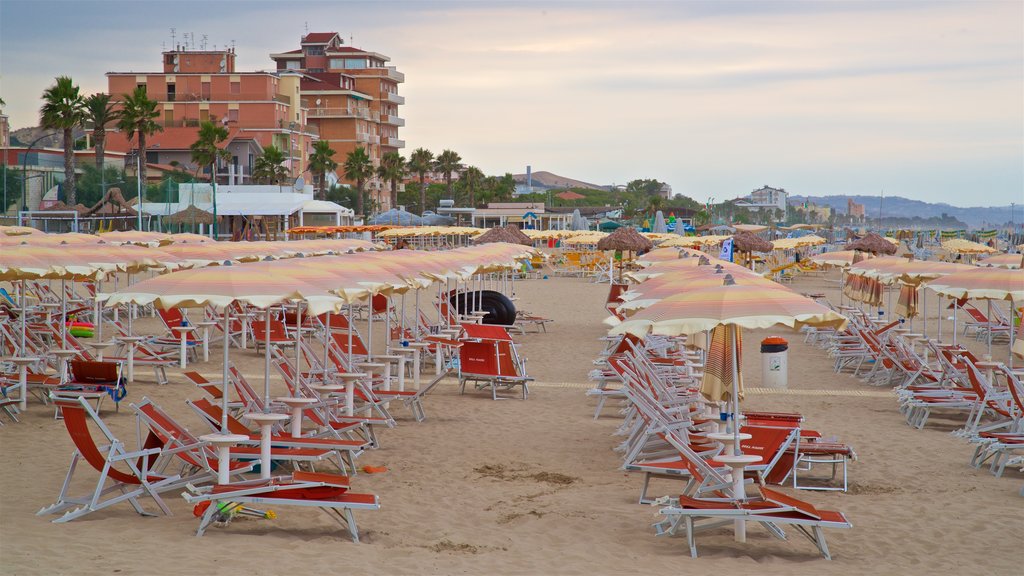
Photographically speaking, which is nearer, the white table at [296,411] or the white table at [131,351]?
the white table at [296,411]

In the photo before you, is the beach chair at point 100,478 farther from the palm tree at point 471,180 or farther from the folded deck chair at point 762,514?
the palm tree at point 471,180

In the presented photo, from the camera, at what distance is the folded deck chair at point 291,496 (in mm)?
6309

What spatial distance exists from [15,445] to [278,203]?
43697 mm

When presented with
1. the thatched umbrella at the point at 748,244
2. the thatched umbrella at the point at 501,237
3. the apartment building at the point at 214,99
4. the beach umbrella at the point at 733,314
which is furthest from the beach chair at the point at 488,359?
the apartment building at the point at 214,99

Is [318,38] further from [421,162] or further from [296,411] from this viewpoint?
[296,411]

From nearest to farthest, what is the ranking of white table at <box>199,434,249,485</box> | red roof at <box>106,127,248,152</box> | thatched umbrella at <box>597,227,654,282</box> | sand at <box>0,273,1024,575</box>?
sand at <box>0,273,1024,575</box> → white table at <box>199,434,249,485</box> → thatched umbrella at <box>597,227,654,282</box> → red roof at <box>106,127,248,152</box>

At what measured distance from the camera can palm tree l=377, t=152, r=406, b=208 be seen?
8144cm

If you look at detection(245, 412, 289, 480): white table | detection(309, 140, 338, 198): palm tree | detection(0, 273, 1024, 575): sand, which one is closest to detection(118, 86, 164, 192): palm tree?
detection(309, 140, 338, 198): palm tree

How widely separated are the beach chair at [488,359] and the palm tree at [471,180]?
78.8 metres

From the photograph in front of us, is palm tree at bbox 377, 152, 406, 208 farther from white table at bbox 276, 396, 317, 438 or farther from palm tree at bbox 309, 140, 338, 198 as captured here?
white table at bbox 276, 396, 317, 438

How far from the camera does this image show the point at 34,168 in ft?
172

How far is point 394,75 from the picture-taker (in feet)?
299

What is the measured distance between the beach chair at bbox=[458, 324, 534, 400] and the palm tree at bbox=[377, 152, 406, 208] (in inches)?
2723

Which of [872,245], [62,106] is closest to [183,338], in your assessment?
[872,245]
